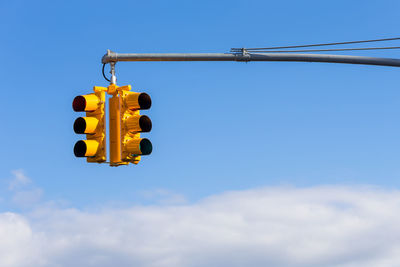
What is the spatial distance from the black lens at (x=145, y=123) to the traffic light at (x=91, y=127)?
29.3 inches

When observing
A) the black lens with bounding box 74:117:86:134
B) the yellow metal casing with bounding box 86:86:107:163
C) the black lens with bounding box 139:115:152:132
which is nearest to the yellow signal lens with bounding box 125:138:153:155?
the black lens with bounding box 139:115:152:132

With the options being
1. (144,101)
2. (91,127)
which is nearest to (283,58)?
(144,101)

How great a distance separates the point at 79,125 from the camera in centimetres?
1087

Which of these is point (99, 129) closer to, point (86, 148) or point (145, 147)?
point (86, 148)

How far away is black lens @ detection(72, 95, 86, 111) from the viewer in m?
10.9

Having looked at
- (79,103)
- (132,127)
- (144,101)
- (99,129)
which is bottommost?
(132,127)

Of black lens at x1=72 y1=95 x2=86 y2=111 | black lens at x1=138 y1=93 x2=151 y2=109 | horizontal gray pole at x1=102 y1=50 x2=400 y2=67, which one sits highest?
horizontal gray pole at x1=102 y1=50 x2=400 y2=67

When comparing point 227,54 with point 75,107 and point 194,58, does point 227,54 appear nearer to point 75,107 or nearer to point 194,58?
point 194,58

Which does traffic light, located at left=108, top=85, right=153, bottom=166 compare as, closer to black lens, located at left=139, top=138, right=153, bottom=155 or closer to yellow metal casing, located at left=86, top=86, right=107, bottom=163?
black lens, located at left=139, top=138, right=153, bottom=155

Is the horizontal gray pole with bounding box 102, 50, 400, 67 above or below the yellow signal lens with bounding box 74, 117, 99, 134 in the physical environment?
above

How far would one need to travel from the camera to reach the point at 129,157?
10.9 metres

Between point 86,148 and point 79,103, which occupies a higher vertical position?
point 79,103

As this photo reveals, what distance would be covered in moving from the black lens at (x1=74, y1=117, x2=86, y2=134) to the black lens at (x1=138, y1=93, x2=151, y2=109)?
0.98 meters

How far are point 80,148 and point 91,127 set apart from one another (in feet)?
1.26
